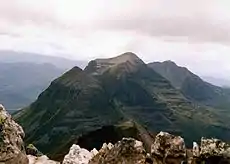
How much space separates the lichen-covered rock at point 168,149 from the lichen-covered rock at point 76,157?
7207mm

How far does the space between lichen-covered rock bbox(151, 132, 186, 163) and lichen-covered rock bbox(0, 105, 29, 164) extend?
12434 mm

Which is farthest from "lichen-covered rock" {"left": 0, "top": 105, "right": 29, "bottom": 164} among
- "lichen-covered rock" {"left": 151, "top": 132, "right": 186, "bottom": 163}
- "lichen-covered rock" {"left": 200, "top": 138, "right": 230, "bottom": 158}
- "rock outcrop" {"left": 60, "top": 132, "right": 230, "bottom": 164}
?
"lichen-covered rock" {"left": 200, "top": 138, "right": 230, "bottom": 158}

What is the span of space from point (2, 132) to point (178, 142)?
53.3 ft

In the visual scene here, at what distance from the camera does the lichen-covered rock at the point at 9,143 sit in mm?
42562

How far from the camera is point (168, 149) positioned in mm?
41844

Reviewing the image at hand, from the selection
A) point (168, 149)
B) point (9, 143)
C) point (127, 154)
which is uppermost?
point (9, 143)

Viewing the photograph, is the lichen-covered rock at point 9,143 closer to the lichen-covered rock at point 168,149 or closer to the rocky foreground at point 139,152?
the rocky foreground at point 139,152

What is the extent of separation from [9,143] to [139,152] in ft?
39.3

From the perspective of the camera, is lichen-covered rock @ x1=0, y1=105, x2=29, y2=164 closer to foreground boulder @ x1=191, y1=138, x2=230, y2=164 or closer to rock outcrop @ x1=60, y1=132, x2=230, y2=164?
rock outcrop @ x1=60, y1=132, x2=230, y2=164

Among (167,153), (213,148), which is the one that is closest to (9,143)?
(167,153)

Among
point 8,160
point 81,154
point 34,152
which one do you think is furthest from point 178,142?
point 34,152

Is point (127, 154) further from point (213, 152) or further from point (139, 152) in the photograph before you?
point (213, 152)

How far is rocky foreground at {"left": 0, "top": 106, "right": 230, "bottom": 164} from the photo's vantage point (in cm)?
3969

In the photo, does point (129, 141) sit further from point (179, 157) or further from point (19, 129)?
point (19, 129)
